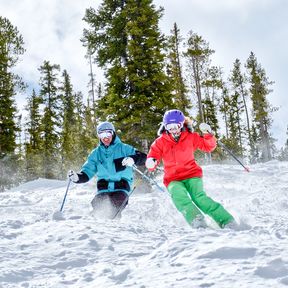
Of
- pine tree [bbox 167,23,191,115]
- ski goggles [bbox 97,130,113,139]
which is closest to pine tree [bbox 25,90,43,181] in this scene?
pine tree [bbox 167,23,191,115]

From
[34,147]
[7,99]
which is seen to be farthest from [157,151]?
[34,147]

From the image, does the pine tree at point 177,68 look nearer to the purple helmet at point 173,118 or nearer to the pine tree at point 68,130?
the pine tree at point 68,130

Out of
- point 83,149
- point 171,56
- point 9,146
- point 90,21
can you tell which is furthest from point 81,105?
point 90,21

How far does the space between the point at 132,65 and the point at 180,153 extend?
34.5 feet

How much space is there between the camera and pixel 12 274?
3.12 m

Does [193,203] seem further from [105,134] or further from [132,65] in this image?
[132,65]

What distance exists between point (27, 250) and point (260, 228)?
259cm

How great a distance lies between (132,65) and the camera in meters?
16.1

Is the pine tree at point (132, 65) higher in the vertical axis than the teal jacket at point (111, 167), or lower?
higher

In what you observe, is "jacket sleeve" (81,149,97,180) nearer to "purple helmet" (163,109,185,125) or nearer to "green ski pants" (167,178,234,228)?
"purple helmet" (163,109,185,125)

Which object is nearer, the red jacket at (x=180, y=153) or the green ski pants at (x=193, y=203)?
Answer: the green ski pants at (x=193, y=203)

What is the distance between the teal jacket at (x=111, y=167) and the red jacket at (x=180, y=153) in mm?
1013

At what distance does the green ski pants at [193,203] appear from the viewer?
17.0 feet

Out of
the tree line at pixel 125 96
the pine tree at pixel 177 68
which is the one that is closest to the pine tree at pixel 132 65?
the tree line at pixel 125 96
